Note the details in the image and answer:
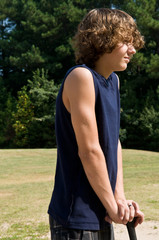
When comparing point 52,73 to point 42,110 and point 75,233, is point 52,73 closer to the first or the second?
point 42,110

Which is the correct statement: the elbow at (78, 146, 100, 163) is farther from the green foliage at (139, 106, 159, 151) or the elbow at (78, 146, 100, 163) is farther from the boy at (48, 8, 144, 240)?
the green foliage at (139, 106, 159, 151)

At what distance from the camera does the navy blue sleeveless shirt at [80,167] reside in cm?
135

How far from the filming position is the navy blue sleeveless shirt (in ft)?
4.44

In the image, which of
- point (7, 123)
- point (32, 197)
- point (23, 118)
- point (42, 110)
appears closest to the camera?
point (32, 197)

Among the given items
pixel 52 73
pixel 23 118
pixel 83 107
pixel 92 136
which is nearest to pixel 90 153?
pixel 92 136

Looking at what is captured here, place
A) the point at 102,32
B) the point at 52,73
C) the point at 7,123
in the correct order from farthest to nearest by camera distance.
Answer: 1. the point at 52,73
2. the point at 7,123
3. the point at 102,32

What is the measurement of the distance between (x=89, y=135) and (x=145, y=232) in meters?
3.14

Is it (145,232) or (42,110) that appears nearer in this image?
(145,232)

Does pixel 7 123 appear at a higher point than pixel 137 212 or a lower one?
lower

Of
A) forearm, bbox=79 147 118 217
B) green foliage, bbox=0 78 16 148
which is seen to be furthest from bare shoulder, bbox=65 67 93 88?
green foliage, bbox=0 78 16 148

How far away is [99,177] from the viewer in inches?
51.9

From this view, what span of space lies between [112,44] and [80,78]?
A: 0.87 feet

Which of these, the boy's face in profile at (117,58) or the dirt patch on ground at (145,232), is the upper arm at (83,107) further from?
the dirt patch on ground at (145,232)

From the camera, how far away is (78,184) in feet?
4.50
